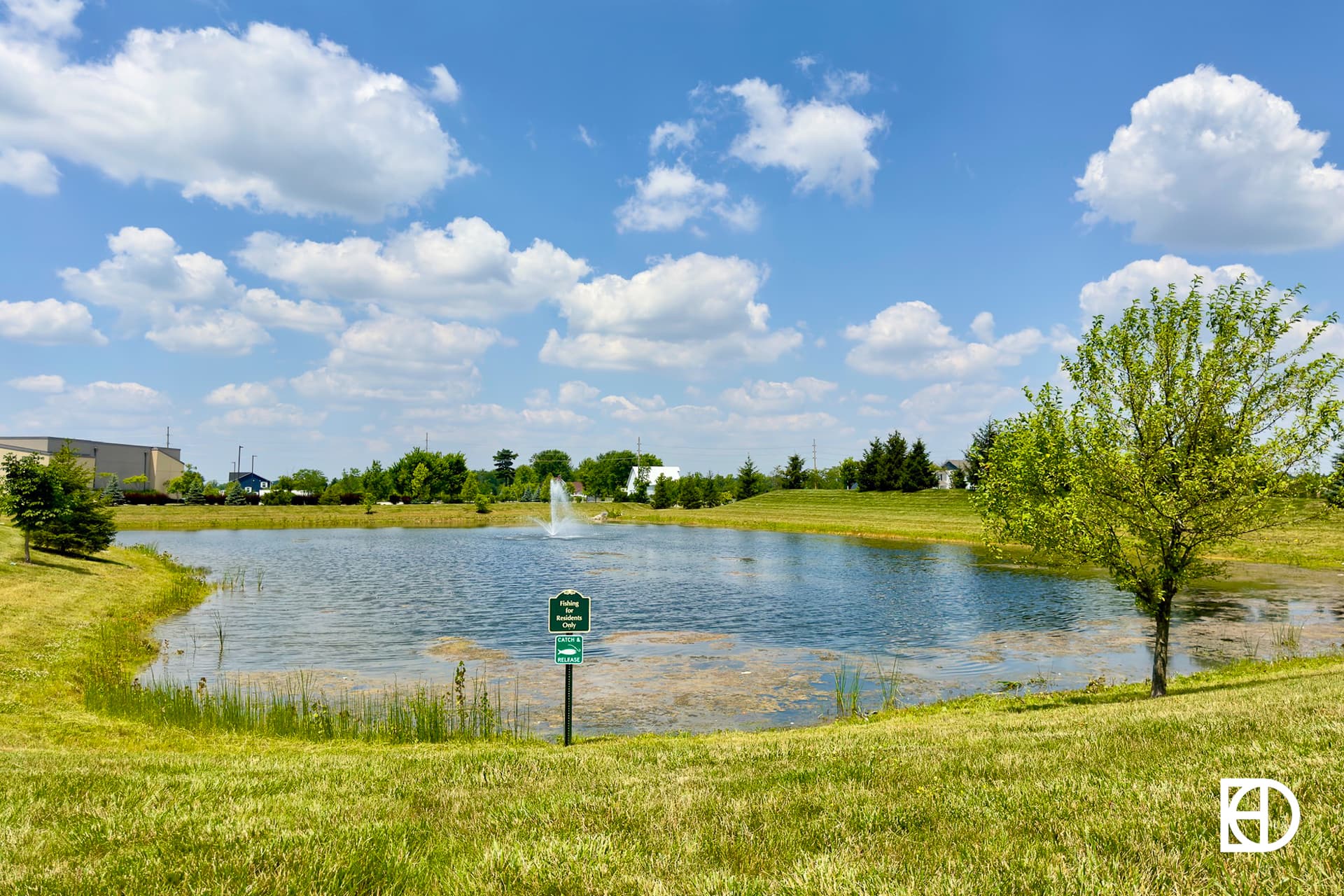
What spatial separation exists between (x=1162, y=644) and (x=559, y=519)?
342ft

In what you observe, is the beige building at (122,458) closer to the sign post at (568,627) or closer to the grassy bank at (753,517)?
the grassy bank at (753,517)

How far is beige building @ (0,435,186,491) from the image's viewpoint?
14112cm

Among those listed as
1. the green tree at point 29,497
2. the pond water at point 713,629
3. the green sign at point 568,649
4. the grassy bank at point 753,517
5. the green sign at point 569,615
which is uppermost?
the green tree at point 29,497

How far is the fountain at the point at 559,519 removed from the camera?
9319 cm

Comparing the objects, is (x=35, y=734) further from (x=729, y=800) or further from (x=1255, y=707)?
(x=1255, y=707)

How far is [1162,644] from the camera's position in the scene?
717 inches

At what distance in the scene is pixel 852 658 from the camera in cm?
2617

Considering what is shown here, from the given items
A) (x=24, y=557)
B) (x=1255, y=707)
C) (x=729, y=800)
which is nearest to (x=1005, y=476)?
(x=1255, y=707)

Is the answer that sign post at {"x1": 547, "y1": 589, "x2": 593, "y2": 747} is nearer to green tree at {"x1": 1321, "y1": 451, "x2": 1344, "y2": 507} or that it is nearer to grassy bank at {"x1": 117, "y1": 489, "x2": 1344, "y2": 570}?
green tree at {"x1": 1321, "y1": 451, "x2": 1344, "y2": 507}
